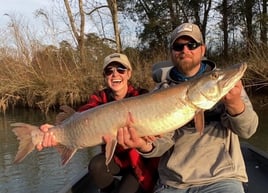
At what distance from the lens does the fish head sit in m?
2.55

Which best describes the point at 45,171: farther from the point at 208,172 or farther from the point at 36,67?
the point at 36,67

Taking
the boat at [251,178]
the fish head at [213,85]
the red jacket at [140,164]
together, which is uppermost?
the fish head at [213,85]

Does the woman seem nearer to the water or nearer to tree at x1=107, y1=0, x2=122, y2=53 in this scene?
the water

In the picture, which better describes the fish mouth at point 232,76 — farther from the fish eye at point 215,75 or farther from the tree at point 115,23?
the tree at point 115,23

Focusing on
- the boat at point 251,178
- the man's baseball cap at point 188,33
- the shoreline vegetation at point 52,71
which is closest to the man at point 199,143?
the man's baseball cap at point 188,33

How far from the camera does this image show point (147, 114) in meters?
2.75

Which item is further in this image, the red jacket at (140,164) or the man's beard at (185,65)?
the red jacket at (140,164)

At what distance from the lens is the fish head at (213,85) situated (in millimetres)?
2555

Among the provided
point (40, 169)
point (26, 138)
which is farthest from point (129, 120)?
point (40, 169)

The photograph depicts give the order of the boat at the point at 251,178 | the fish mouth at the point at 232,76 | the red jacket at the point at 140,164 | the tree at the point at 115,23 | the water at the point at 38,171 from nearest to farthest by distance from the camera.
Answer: the fish mouth at the point at 232,76
the red jacket at the point at 140,164
the boat at the point at 251,178
the water at the point at 38,171
the tree at the point at 115,23

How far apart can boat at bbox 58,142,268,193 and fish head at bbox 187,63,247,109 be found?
1.66 m

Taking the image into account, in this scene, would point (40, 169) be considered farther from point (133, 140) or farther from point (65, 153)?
point (133, 140)

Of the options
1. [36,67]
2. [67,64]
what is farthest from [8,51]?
[67,64]

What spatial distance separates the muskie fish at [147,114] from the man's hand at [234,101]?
0.10 ft
